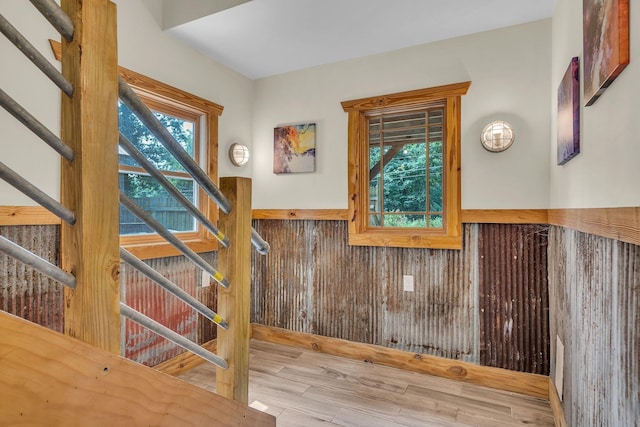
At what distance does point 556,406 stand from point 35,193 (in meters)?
2.66

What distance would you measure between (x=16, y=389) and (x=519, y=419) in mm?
2494

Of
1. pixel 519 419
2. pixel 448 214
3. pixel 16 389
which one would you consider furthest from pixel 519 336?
pixel 16 389

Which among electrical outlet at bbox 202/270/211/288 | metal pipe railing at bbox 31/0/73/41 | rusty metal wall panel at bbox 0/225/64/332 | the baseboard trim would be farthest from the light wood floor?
metal pipe railing at bbox 31/0/73/41

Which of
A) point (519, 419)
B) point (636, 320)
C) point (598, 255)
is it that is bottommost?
point (519, 419)

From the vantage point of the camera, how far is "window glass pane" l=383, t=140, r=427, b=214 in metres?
2.80

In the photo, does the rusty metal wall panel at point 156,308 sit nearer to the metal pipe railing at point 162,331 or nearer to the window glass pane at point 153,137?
the window glass pane at point 153,137

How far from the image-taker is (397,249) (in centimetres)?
281

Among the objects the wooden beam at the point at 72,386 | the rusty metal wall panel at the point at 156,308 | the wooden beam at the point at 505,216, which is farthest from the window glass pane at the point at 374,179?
the wooden beam at the point at 72,386

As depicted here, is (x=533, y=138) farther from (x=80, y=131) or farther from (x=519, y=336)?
(x=80, y=131)

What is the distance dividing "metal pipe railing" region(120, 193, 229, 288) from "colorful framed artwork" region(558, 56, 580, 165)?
1.64 m

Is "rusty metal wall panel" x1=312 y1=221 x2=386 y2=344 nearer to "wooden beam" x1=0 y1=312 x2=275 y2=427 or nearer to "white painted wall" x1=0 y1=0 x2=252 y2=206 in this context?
"white painted wall" x1=0 y1=0 x2=252 y2=206

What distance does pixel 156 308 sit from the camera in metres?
2.48

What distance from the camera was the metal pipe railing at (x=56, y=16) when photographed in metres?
0.58

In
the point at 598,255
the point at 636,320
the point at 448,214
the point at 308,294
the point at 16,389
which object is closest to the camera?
the point at 16,389
